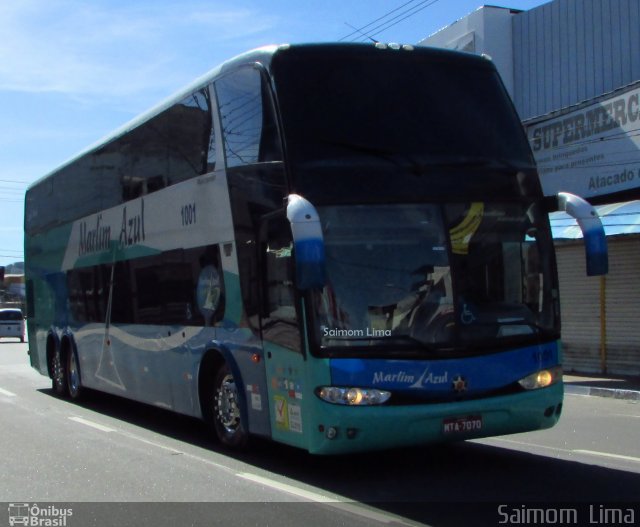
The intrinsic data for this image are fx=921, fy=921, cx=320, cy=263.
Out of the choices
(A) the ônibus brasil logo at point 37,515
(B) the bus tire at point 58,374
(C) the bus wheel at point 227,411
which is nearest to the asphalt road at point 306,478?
(A) the ônibus brasil logo at point 37,515

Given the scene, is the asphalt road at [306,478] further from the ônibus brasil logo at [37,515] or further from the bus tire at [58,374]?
the bus tire at [58,374]

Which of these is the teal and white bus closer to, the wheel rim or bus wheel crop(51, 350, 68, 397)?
the wheel rim

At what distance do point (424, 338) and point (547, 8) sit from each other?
49.6 feet

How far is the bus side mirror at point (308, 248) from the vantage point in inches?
269

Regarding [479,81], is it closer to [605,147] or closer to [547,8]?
[605,147]

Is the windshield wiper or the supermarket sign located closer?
the windshield wiper

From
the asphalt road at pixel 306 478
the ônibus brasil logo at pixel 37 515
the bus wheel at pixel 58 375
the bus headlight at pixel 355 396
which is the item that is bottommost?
the asphalt road at pixel 306 478

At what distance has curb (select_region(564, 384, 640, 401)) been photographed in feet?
48.6

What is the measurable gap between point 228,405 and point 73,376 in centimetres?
715

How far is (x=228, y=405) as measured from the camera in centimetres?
955

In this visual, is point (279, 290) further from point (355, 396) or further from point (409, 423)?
point (409, 423)

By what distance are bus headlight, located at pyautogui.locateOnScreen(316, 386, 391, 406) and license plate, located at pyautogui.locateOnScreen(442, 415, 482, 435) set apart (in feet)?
1.93

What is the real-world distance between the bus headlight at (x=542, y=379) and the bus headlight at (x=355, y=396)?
132 centimetres

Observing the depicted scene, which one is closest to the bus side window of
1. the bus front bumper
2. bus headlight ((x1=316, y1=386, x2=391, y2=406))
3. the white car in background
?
bus headlight ((x1=316, y1=386, x2=391, y2=406))
